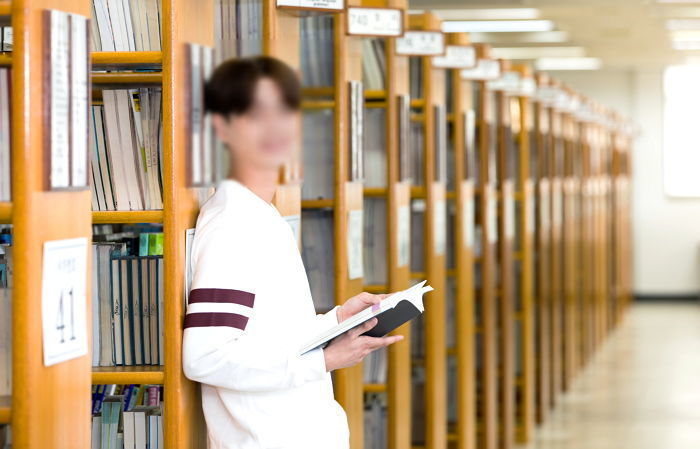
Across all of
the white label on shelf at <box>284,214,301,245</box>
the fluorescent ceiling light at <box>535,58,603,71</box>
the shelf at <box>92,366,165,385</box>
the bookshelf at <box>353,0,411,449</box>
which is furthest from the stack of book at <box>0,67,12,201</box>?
the fluorescent ceiling light at <box>535,58,603,71</box>

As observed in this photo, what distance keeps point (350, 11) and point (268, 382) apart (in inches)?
66.2

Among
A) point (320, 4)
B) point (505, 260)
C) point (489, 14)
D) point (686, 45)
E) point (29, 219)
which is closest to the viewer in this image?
point (29, 219)

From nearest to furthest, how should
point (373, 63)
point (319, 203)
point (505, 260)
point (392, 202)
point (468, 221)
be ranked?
point (319, 203), point (392, 202), point (373, 63), point (468, 221), point (505, 260)

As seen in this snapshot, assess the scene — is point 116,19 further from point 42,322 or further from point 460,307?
point 460,307

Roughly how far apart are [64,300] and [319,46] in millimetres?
1826

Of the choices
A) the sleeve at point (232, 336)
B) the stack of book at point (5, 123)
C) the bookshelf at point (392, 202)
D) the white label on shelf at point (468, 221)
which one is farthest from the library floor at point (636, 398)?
the stack of book at point (5, 123)

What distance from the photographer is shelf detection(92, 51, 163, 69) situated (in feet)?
8.52

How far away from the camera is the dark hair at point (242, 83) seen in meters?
2.39

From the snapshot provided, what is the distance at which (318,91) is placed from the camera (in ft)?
10.7

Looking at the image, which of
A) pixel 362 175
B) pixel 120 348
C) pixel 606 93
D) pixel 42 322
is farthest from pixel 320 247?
pixel 606 93

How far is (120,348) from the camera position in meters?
2.74

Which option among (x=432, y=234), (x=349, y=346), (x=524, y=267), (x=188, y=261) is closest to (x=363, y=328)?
(x=349, y=346)

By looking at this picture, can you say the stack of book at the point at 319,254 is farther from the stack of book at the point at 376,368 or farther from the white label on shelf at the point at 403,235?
the stack of book at the point at 376,368

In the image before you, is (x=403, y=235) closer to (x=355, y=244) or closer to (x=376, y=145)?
(x=376, y=145)
